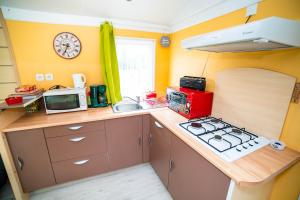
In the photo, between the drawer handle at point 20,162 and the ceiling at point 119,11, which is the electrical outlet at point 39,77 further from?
the drawer handle at point 20,162

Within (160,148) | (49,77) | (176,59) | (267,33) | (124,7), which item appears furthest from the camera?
(176,59)

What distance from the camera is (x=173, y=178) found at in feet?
4.71

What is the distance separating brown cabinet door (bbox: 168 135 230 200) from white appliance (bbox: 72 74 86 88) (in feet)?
4.74

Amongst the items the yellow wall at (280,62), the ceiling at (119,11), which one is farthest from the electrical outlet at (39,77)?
the yellow wall at (280,62)

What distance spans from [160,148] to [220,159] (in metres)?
0.83

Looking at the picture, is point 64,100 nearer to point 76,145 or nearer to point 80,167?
point 76,145

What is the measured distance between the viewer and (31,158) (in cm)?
147

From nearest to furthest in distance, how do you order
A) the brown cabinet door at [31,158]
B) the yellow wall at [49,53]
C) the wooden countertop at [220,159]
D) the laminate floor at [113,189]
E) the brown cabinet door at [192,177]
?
the wooden countertop at [220,159] → the brown cabinet door at [192,177] → the brown cabinet door at [31,158] → the laminate floor at [113,189] → the yellow wall at [49,53]

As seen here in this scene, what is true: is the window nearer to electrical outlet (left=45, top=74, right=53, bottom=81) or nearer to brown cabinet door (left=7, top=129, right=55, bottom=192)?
electrical outlet (left=45, top=74, right=53, bottom=81)

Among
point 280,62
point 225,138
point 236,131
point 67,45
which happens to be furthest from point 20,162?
point 280,62

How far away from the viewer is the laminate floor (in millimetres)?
1603

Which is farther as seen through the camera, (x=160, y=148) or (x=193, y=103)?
(x=160, y=148)

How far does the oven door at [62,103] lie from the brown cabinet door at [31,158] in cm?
33

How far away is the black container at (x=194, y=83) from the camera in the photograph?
164 cm
